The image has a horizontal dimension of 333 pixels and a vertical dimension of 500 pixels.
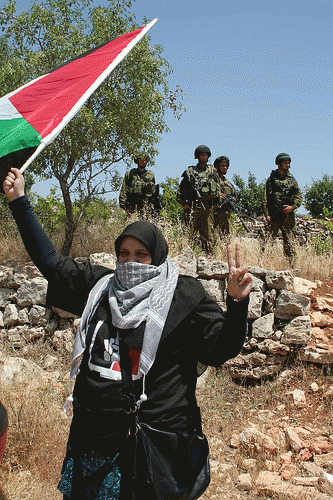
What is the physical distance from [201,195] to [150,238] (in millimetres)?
6114

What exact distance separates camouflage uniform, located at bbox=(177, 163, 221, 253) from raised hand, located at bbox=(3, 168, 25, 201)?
5.86 metres

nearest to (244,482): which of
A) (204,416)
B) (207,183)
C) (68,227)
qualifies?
(204,416)

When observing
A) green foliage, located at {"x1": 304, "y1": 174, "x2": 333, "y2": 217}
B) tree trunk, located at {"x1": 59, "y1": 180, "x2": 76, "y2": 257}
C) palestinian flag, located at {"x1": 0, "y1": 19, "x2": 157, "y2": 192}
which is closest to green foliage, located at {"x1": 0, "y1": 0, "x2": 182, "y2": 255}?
tree trunk, located at {"x1": 59, "y1": 180, "x2": 76, "y2": 257}

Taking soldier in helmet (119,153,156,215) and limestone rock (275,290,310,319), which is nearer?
limestone rock (275,290,310,319)

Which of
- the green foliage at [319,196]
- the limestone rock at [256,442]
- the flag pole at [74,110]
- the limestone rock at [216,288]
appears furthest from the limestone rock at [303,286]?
the green foliage at [319,196]

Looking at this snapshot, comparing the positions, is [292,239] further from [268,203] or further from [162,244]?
[162,244]

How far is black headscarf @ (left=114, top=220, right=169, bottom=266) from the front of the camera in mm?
1979

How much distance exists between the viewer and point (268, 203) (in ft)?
27.4

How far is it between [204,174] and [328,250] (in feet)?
9.34

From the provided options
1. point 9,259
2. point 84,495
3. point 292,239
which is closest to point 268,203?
point 292,239

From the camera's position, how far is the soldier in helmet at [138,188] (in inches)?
330

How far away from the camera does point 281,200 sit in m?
8.14

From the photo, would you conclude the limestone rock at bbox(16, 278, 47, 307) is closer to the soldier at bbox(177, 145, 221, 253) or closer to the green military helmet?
the soldier at bbox(177, 145, 221, 253)

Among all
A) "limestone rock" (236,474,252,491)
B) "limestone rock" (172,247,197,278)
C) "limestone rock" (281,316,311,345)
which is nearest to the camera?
"limestone rock" (236,474,252,491)
